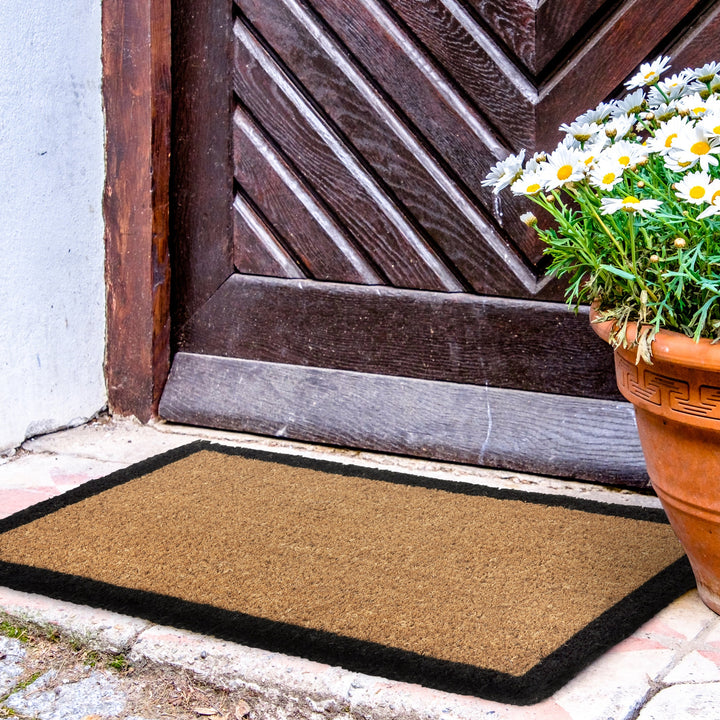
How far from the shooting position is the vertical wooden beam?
2.54 m

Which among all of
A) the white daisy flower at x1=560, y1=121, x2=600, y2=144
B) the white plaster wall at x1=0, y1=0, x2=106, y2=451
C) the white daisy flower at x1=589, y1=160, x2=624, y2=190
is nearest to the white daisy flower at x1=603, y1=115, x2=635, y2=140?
the white daisy flower at x1=560, y1=121, x2=600, y2=144

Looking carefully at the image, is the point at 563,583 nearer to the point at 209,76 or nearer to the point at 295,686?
the point at 295,686

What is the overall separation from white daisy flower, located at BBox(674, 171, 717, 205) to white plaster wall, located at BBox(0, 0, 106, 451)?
171 cm

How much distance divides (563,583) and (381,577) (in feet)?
1.09

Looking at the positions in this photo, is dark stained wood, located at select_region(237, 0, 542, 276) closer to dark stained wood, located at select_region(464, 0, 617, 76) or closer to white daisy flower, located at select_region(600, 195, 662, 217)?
dark stained wood, located at select_region(464, 0, 617, 76)

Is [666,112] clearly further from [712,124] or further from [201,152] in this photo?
[201,152]

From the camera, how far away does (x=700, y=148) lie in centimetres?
138

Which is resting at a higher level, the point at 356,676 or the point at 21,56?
the point at 21,56

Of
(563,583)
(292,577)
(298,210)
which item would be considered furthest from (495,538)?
(298,210)

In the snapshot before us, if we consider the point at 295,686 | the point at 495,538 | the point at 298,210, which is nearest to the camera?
the point at 295,686

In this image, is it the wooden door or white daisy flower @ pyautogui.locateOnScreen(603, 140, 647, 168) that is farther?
the wooden door

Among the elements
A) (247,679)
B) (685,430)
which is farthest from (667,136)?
(247,679)

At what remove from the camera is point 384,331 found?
2492 mm

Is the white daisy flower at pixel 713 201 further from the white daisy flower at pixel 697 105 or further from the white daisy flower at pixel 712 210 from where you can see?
the white daisy flower at pixel 697 105
